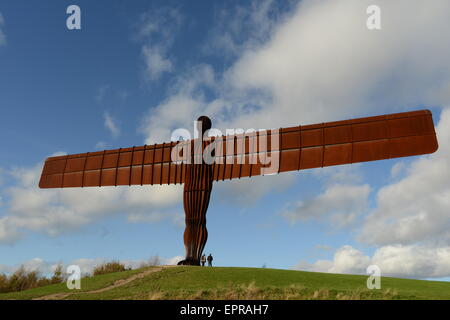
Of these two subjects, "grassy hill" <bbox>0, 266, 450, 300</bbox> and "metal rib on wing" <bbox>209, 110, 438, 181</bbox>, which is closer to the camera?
"grassy hill" <bbox>0, 266, 450, 300</bbox>

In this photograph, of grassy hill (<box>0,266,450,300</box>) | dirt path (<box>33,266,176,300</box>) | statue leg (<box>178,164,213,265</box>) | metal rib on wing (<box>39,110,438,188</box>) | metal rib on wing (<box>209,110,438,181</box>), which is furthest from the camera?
statue leg (<box>178,164,213,265</box>)

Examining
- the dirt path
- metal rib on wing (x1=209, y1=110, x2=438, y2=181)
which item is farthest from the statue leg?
the dirt path

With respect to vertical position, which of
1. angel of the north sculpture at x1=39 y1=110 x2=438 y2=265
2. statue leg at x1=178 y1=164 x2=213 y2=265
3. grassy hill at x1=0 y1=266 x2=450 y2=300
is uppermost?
angel of the north sculpture at x1=39 y1=110 x2=438 y2=265

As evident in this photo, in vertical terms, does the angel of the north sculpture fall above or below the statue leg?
above

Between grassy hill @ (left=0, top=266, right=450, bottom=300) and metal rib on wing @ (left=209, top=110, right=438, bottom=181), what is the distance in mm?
4893

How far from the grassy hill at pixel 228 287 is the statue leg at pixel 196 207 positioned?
121 centimetres

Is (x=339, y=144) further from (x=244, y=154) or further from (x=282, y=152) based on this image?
(x=244, y=154)

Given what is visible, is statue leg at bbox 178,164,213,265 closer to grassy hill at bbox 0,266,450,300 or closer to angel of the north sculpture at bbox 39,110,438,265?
angel of the north sculpture at bbox 39,110,438,265

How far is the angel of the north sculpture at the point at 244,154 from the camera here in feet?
57.4

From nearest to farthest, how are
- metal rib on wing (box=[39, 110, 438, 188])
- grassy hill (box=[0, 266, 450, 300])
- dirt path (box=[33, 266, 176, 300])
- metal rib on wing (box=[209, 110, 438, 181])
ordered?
grassy hill (box=[0, 266, 450, 300]) → dirt path (box=[33, 266, 176, 300]) → metal rib on wing (box=[209, 110, 438, 181]) → metal rib on wing (box=[39, 110, 438, 188])

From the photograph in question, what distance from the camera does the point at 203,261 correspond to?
63.5 feet

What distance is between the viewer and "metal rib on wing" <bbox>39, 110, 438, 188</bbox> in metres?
17.4

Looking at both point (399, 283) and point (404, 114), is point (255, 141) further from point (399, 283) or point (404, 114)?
point (399, 283)

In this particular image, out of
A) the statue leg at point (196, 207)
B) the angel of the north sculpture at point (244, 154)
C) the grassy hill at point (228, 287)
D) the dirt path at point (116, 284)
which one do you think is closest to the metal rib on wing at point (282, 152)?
the angel of the north sculpture at point (244, 154)
